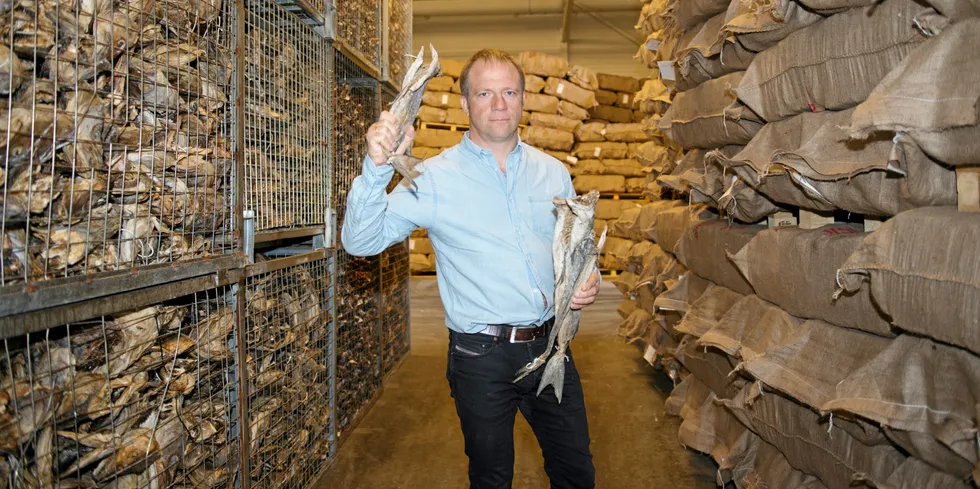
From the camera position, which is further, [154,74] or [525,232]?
[525,232]

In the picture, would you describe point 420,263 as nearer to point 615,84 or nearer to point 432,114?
point 432,114

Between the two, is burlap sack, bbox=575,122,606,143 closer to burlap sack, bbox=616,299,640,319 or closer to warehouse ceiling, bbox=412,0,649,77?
warehouse ceiling, bbox=412,0,649,77

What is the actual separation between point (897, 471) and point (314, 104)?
8.43 ft

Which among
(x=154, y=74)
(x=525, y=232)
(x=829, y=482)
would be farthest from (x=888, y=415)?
(x=154, y=74)

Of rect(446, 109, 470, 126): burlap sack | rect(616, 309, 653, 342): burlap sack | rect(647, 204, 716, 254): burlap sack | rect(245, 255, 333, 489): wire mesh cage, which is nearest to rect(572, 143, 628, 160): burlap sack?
rect(446, 109, 470, 126): burlap sack

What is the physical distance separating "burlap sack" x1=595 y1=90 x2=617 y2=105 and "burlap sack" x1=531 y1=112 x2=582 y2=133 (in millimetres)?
776

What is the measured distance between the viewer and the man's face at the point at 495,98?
208 cm

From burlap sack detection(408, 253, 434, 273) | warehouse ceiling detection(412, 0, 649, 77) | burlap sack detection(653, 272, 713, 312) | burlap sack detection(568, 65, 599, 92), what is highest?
warehouse ceiling detection(412, 0, 649, 77)

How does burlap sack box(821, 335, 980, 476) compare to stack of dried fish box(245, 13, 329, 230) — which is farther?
stack of dried fish box(245, 13, 329, 230)

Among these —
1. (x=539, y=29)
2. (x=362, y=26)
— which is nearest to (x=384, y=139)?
(x=362, y=26)

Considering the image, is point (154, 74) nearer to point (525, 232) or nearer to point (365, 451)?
point (525, 232)

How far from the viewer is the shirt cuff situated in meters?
1.79

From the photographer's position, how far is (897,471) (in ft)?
5.80

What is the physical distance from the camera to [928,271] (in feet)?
4.91
